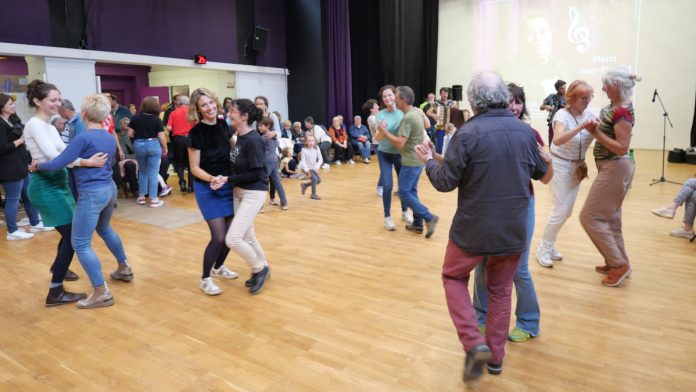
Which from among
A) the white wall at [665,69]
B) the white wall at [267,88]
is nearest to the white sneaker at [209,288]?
the white wall at [267,88]

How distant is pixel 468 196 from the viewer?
1.96 m

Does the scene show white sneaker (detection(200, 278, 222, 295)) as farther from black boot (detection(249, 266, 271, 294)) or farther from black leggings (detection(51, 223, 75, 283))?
black leggings (detection(51, 223, 75, 283))

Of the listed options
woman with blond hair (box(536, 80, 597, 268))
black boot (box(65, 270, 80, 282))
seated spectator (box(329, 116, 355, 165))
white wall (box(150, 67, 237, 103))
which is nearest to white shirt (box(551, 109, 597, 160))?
woman with blond hair (box(536, 80, 597, 268))

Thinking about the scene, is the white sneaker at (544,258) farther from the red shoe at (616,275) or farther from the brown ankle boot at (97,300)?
the brown ankle boot at (97,300)

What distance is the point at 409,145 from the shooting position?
4.26m

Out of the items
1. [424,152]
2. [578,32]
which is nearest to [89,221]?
[424,152]

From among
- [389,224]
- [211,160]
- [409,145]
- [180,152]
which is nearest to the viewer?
[211,160]

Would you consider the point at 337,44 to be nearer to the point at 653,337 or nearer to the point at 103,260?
the point at 103,260

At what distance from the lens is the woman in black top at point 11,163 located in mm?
4309

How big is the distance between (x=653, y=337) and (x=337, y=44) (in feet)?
33.0

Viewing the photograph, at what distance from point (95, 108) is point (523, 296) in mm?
2591

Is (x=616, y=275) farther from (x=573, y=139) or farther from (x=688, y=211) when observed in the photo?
(x=688, y=211)

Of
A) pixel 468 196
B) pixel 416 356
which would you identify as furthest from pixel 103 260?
pixel 468 196

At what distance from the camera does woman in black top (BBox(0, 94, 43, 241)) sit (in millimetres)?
4309
